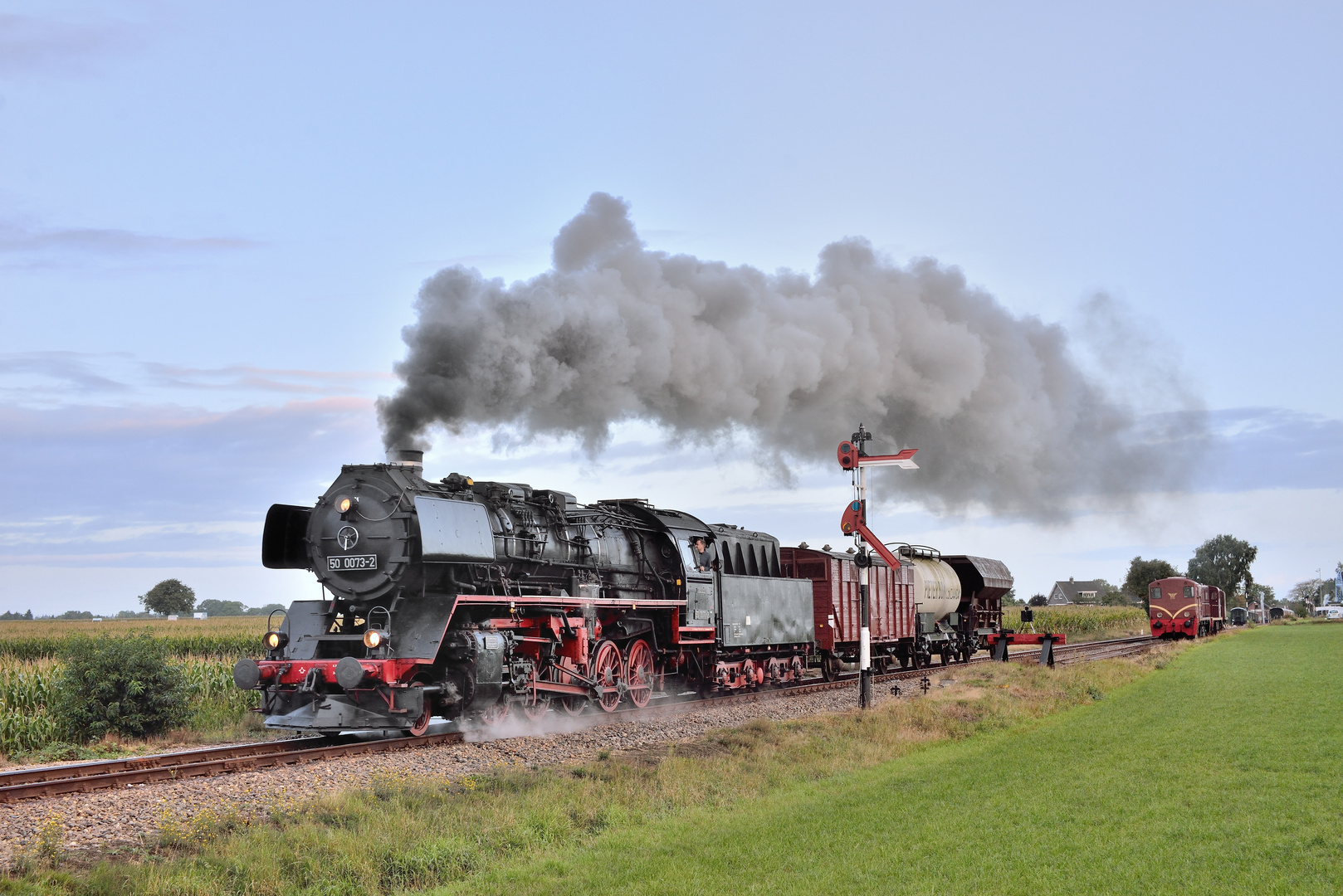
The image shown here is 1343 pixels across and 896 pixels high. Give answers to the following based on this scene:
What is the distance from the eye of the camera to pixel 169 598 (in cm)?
8625

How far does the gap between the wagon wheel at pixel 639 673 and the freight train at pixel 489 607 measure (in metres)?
0.03

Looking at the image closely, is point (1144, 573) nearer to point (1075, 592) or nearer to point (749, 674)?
point (1075, 592)

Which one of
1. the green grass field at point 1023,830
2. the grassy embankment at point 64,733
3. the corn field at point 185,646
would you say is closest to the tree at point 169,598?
the corn field at point 185,646

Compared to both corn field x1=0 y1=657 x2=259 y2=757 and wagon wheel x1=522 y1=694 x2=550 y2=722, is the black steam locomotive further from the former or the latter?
corn field x1=0 y1=657 x2=259 y2=757

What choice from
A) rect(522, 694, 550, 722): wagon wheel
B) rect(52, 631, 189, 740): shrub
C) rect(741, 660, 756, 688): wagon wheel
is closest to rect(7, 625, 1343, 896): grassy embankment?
rect(522, 694, 550, 722): wagon wheel

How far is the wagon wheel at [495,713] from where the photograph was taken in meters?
14.1

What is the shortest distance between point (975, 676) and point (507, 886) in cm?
1880

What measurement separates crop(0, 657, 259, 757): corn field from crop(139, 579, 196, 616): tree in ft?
236

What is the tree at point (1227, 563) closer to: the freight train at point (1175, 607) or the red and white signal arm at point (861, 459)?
the freight train at point (1175, 607)

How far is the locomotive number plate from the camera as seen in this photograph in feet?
44.7

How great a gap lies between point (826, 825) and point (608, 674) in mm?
7740

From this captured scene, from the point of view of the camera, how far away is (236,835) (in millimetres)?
8055

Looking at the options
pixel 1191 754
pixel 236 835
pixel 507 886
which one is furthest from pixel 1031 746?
pixel 236 835

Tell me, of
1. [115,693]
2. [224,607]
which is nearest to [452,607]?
[115,693]
